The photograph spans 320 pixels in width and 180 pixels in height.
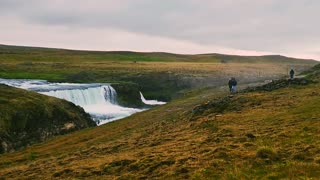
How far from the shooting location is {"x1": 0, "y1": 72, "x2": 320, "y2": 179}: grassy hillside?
64.1ft

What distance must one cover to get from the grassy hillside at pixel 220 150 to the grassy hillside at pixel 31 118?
383 inches

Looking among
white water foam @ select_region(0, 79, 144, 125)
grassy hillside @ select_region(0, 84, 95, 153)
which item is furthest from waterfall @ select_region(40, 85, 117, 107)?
grassy hillside @ select_region(0, 84, 95, 153)

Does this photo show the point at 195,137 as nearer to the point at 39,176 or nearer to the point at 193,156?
the point at 193,156

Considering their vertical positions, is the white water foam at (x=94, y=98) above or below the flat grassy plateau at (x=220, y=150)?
below

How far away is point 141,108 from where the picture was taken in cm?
9406

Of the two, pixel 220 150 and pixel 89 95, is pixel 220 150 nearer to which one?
pixel 220 150

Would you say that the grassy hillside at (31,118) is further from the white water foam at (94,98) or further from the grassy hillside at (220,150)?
the white water foam at (94,98)

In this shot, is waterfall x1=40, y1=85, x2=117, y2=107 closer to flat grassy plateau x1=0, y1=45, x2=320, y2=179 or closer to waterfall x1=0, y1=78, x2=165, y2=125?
waterfall x1=0, y1=78, x2=165, y2=125

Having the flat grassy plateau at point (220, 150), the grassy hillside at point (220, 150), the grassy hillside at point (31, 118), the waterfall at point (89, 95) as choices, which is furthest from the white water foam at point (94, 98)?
the grassy hillside at point (220, 150)

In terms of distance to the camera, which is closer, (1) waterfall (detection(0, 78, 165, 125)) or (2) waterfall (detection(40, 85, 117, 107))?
(1) waterfall (detection(0, 78, 165, 125))

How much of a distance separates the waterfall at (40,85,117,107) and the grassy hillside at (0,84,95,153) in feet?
61.1

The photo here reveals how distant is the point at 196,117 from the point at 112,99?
2251 inches

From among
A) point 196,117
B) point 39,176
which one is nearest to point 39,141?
point 196,117

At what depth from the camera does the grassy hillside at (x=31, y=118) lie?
170 feet
